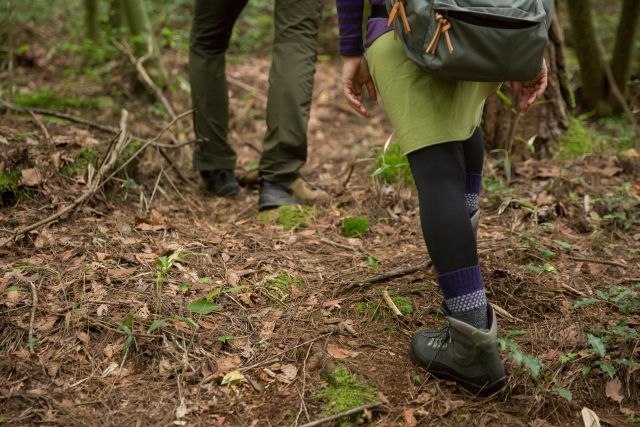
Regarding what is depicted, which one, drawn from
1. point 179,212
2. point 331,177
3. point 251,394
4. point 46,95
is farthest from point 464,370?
point 46,95

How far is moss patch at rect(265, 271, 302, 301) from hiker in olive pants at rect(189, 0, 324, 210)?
0.81 metres

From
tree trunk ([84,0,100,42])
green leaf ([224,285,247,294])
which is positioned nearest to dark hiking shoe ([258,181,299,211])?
green leaf ([224,285,247,294])

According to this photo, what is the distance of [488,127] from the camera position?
13.8 feet

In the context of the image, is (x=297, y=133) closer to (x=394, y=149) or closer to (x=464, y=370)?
(x=394, y=149)

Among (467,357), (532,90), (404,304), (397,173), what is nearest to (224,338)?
(404,304)

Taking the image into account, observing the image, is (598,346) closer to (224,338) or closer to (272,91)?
(224,338)

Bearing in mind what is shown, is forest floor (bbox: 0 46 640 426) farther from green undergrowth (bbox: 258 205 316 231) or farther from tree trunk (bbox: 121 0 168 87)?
tree trunk (bbox: 121 0 168 87)

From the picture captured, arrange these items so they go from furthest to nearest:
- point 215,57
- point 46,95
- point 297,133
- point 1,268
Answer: point 46,95 → point 215,57 → point 297,133 → point 1,268

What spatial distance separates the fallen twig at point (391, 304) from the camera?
97.9 inches


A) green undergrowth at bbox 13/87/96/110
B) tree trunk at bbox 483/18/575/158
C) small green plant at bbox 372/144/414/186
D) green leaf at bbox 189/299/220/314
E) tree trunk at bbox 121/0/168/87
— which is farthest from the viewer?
tree trunk at bbox 121/0/168/87

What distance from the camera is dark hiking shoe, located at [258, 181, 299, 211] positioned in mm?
3539

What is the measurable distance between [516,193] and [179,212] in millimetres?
2036

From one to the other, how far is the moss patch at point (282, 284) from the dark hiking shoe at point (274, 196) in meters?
0.78

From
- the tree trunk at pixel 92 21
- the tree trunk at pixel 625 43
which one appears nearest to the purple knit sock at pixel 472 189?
the tree trunk at pixel 625 43
